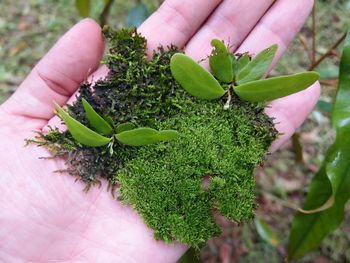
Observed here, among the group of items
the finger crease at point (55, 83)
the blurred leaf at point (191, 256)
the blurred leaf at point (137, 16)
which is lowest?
the blurred leaf at point (191, 256)

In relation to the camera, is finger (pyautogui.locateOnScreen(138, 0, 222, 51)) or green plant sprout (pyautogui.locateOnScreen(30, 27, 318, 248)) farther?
finger (pyautogui.locateOnScreen(138, 0, 222, 51))

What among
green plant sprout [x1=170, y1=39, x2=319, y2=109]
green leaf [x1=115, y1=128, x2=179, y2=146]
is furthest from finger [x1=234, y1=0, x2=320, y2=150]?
green leaf [x1=115, y1=128, x2=179, y2=146]

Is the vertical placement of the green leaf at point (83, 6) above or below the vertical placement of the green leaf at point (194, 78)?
below

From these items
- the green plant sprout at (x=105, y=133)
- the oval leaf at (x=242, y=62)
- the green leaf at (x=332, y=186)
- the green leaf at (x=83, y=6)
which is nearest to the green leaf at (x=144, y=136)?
the green plant sprout at (x=105, y=133)

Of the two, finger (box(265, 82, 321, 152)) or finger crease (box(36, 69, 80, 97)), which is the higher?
finger (box(265, 82, 321, 152))

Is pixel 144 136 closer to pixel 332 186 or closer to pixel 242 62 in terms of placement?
pixel 242 62

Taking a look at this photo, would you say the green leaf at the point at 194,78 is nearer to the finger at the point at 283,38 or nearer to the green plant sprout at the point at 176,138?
the green plant sprout at the point at 176,138

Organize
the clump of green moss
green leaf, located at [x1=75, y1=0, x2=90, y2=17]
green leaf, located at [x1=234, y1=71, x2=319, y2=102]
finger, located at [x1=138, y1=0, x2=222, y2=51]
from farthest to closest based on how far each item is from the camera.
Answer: green leaf, located at [x1=75, y1=0, x2=90, y2=17], finger, located at [x1=138, y1=0, x2=222, y2=51], the clump of green moss, green leaf, located at [x1=234, y1=71, x2=319, y2=102]

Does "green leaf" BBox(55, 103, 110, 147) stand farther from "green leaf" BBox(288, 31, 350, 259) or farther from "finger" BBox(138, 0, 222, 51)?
"green leaf" BBox(288, 31, 350, 259)
